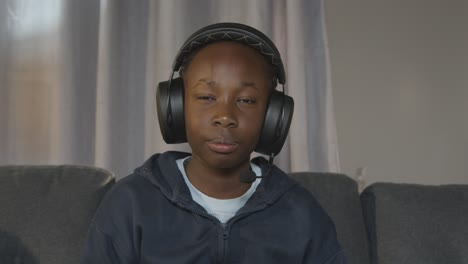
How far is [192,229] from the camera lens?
3.34 feet

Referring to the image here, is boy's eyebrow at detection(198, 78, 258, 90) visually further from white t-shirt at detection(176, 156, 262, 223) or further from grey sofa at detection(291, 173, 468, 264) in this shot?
grey sofa at detection(291, 173, 468, 264)

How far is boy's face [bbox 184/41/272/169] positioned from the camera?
956 millimetres

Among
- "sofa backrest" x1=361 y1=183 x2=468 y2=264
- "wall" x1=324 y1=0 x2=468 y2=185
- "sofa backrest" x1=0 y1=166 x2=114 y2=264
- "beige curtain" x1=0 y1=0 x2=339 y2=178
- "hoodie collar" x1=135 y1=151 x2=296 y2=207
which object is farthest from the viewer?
"wall" x1=324 y1=0 x2=468 y2=185

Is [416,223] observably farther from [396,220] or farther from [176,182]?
[176,182]

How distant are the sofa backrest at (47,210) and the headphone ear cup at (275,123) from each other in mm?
489

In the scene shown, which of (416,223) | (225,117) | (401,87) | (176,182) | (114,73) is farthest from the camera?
(401,87)

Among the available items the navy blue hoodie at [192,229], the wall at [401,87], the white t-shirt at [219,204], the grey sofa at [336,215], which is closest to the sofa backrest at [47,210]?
the grey sofa at [336,215]

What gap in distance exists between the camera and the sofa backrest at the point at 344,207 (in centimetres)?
128

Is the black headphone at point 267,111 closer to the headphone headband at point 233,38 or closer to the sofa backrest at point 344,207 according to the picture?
the headphone headband at point 233,38

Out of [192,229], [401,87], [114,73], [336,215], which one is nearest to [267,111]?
[192,229]

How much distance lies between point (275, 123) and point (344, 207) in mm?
454

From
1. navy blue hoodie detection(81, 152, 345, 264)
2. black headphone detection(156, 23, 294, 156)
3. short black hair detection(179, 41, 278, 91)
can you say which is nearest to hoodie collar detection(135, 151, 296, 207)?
navy blue hoodie detection(81, 152, 345, 264)

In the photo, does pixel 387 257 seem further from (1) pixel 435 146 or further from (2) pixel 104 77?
(2) pixel 104 77

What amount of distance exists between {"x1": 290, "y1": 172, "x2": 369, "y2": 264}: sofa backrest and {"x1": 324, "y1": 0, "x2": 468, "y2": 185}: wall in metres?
0.56
